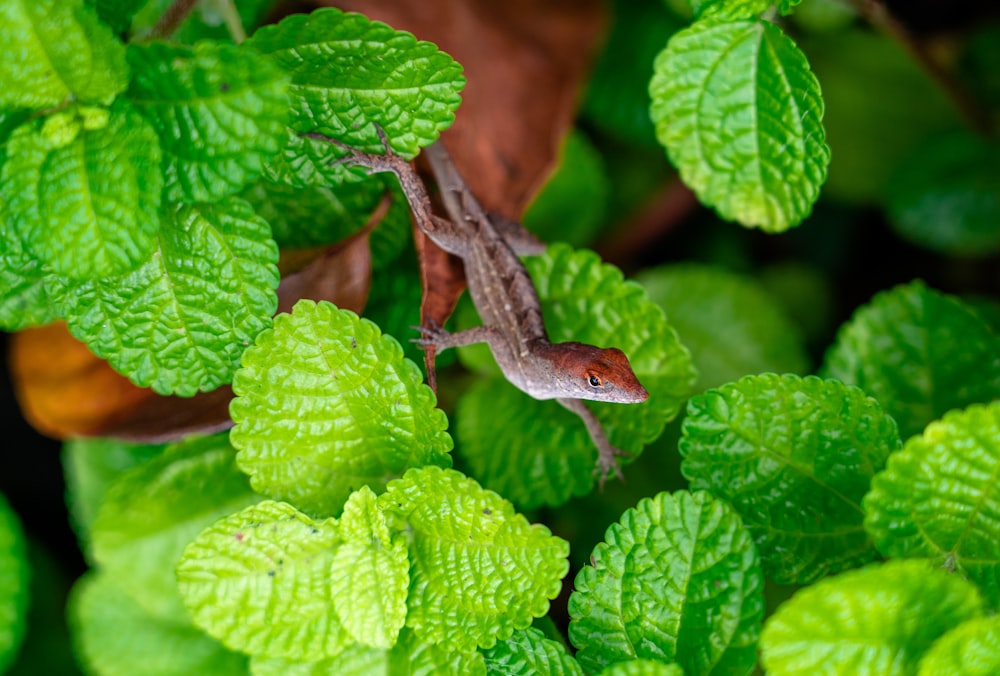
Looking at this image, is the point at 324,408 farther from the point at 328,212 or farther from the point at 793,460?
the point at 793,460

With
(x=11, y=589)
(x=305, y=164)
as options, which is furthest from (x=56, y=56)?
(x=11, y=589)

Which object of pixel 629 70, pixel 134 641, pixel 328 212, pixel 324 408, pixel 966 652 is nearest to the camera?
pixel 966 652

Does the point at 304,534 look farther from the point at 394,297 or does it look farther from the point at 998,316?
the point at 998,316

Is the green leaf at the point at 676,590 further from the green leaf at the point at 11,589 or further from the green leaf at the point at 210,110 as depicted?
the green leaf at the point at 11,589

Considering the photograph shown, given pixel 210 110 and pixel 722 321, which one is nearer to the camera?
pixel 210 110

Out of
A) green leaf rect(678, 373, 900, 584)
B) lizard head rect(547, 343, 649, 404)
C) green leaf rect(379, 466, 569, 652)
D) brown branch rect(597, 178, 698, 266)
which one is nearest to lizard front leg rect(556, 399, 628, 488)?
lizard head rect(547, 343, 649, 404)

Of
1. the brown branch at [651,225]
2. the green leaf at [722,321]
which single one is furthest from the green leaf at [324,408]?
the brown branch at [651,225]
